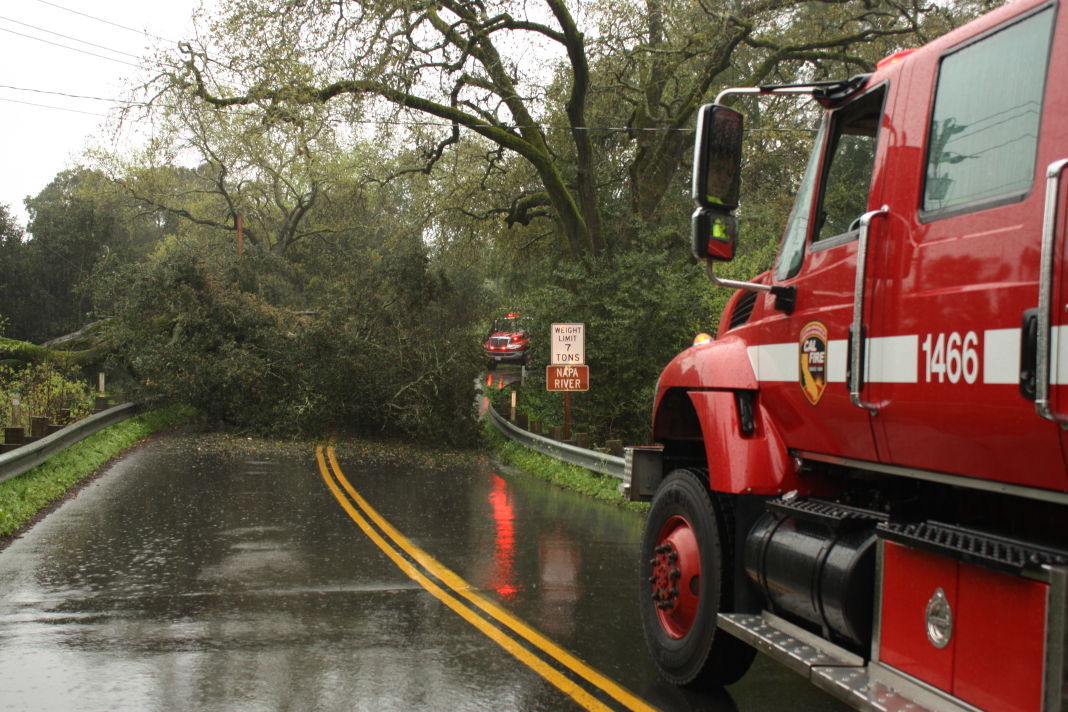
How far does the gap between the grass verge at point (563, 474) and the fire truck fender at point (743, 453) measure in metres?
8.26

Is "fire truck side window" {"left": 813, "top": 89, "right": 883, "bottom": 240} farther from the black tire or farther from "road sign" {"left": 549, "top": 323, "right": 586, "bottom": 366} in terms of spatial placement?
"road sign" {"left": 549, "top": 323, "right": 586, "bottom": 366}

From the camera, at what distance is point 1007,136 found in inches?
145

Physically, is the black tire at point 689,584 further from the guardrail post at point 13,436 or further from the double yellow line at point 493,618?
the guardrail post at point 13,436

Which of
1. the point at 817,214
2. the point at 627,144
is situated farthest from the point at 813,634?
the point at 627,144

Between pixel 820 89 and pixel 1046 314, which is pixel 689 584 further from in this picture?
pixel 1046 314

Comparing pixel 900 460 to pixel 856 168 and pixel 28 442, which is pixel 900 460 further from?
pixel 28 442

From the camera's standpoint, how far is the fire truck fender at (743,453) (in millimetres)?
5137

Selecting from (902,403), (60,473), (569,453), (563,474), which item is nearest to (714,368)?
(902,403)

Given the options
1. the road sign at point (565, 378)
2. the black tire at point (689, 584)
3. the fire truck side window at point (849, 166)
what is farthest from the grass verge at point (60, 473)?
the fire truck side window at point (849, 166)

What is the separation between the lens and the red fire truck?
3338 millimetres

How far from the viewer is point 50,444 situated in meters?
15.6

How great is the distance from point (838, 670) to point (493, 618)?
365 cm

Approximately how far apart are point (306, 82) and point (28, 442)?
10250 millimetres

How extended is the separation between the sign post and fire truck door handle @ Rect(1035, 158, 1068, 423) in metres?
16.3
